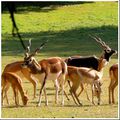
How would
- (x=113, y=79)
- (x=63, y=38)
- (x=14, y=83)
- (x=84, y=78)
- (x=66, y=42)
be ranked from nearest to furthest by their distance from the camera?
(x=14, y=83) < (x=84, y=78) < (x=113, y=79) < (x=66, y=42) < (x=63, y=38)

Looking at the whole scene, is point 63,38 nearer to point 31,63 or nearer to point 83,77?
point 83,77

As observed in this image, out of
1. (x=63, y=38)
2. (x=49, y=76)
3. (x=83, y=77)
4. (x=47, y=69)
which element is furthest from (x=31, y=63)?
(x=63, y=38)

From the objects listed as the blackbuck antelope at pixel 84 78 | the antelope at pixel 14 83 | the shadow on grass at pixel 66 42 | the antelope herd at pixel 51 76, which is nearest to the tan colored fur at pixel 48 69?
the antelope herd at pixel 51 76

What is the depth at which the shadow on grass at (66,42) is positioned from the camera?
2166 cm

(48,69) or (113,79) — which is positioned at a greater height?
(48,69)

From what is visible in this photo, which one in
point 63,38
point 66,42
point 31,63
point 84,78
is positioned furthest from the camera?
point 63,38

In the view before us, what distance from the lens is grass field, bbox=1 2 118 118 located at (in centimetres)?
987

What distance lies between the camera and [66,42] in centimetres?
2547

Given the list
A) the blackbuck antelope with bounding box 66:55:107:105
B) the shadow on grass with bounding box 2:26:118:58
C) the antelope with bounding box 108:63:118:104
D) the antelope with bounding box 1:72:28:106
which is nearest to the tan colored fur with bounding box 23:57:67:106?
the blackbuck antelope with bounding box 66:55:107:105

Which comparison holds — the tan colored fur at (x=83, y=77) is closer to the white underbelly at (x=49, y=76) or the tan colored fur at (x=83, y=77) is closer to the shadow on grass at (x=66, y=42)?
the white underbelly at (x=49, y=76)

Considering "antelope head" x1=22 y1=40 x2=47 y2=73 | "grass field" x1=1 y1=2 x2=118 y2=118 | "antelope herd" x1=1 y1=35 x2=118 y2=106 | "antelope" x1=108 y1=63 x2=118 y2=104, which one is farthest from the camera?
"antelope" x1=108 y1=63 x2=118 y2=104

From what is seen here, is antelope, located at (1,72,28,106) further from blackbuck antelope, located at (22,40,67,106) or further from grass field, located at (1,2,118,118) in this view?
blackbuck antelope, located at (22,40,67,106)

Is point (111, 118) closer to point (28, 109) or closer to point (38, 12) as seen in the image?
point (28, 109)

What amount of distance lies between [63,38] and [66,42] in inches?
62.4
